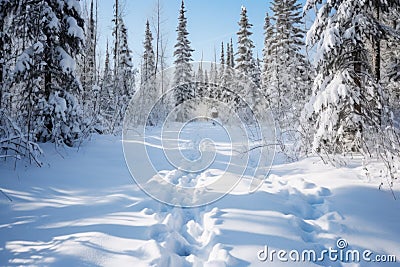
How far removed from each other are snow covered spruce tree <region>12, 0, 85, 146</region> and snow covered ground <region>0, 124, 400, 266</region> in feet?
8.38

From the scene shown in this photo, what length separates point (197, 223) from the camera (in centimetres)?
336

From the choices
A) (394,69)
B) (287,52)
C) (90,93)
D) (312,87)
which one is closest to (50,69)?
(90,93)

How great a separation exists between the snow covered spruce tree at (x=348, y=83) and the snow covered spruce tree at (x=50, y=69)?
7165mm

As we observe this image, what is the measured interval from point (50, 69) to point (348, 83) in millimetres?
8395

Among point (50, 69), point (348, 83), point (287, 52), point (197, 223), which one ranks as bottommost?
point (197, 223)

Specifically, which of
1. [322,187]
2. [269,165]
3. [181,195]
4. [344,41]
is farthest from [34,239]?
[344,41]

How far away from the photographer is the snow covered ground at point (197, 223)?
2.52 m

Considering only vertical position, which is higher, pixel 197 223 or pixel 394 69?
pixel 394 69

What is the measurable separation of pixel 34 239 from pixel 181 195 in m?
2.26

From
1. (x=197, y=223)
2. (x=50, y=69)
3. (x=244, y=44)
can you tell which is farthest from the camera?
(x=244, y=44)

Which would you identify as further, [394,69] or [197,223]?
[394,69]

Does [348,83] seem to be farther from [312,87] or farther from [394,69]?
[394,69]

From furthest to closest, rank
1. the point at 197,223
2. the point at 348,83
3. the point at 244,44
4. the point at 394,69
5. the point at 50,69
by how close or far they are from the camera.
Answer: the point at 244,44 → the point at 394,69 → the point at 50,69 → the point at 348,83 → the point at 197,223

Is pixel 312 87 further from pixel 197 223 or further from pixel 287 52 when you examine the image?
pixel 287 52
